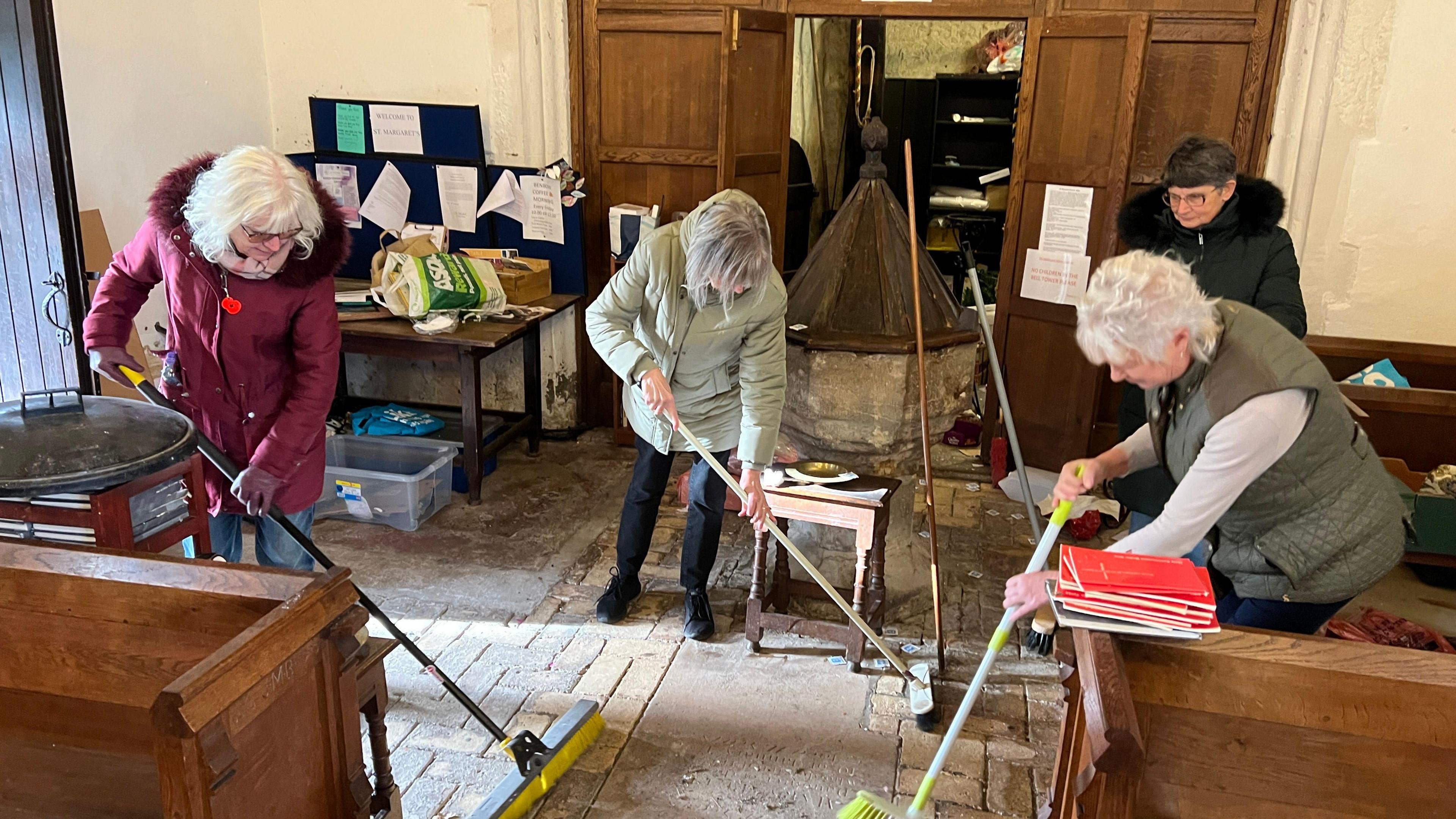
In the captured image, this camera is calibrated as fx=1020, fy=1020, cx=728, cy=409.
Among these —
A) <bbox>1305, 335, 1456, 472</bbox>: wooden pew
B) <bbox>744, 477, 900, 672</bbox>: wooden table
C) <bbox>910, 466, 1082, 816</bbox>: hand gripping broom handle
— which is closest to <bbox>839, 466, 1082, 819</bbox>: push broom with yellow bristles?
<bbox>910, 466, 1082, 816</bbox>: hand gripping broom handle

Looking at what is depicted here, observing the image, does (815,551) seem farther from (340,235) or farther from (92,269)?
(92,269)

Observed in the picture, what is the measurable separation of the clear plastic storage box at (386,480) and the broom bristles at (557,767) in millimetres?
1654

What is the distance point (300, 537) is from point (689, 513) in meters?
1.31

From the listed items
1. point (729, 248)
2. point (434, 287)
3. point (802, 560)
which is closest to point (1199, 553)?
point (802, 560)

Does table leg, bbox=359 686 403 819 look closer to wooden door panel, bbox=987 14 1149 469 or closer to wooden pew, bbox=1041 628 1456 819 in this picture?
wooden pew, bbox=1041 628 1456 819

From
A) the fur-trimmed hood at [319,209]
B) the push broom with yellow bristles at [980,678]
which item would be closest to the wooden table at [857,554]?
the push broom with yellow bristles at [980,678]

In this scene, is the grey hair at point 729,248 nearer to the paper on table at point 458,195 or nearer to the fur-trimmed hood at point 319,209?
the fur-trimmed hood at point 319,209

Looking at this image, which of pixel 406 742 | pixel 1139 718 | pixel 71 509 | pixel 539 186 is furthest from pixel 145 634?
pixel 539 186

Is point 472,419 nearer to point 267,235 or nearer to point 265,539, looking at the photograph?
point 265,539

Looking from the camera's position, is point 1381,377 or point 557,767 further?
point 1381,377

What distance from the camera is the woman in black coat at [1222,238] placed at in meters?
2.87

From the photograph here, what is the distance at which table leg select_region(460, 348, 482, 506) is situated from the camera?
438cm

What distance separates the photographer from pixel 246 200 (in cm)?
231

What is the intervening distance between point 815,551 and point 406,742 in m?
1.72
